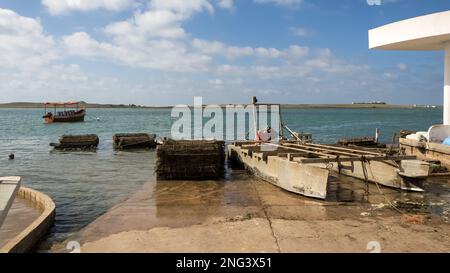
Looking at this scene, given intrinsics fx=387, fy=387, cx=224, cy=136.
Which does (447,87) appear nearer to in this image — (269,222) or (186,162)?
(186,162)

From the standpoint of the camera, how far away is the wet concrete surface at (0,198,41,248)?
853 centimetres

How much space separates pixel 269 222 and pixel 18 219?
629 cm

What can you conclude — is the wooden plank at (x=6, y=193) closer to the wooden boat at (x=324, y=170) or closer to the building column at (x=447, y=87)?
the wooden boat at (x=324, y=170)

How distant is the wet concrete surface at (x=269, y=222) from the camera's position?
6.55 meters

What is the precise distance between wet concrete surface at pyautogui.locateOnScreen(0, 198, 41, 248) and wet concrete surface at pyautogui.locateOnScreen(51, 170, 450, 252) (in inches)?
70.7

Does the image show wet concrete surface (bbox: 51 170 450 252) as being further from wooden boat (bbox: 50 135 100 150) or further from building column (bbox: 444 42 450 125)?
wooden boat (bbox: 50 135 100 150)

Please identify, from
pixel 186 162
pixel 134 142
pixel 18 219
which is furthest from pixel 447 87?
pixel 134 142

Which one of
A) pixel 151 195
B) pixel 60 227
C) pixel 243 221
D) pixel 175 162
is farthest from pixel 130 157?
pixel 243 221

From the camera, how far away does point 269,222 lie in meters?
7.96

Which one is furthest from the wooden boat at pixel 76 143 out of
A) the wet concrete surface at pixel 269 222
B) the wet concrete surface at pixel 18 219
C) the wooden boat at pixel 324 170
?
the wooden boat at pixel 324 170

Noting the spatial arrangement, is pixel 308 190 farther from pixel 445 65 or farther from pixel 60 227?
pixel 445 65

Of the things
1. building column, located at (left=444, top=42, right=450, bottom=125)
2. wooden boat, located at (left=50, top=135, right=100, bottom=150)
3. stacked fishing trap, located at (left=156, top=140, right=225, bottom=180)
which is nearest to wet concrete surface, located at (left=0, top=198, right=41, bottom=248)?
stacked fishing trap, located at (left=156, top=140, right=225, bottom=180)

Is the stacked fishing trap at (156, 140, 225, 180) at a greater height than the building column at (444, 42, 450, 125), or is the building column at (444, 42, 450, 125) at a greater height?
the building column at (444, 42, 450, 125)
